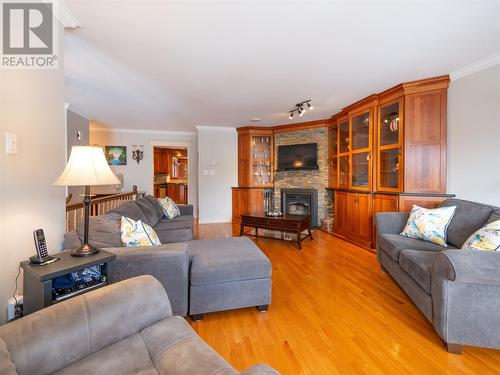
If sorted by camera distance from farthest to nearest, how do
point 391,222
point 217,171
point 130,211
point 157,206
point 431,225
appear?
point 217,171 → point 157,206 → point 130,211 → point 391,222 → point 431,225

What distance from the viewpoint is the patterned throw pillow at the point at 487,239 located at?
5.83ft

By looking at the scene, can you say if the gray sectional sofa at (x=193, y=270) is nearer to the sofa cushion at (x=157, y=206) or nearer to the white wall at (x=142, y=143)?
the sofa cushion at (x=157, y=206)

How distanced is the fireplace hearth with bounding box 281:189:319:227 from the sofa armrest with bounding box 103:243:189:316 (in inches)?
146

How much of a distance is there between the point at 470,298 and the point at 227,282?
1652mm

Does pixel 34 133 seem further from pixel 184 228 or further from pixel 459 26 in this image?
pixel 459 26

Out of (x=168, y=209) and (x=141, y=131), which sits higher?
(x=141, y=131)

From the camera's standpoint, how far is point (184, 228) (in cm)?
355

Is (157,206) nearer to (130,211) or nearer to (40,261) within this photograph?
(130,211)

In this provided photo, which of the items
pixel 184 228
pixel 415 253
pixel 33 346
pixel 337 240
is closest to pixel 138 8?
pixel 33 346

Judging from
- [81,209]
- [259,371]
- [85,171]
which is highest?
[85,171]

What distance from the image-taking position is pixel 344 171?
189 inches

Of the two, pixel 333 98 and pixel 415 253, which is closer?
pixel 415 253

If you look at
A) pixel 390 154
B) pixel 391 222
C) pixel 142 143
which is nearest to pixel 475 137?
pixel 390 154

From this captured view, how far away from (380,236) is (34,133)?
3.30 meters
